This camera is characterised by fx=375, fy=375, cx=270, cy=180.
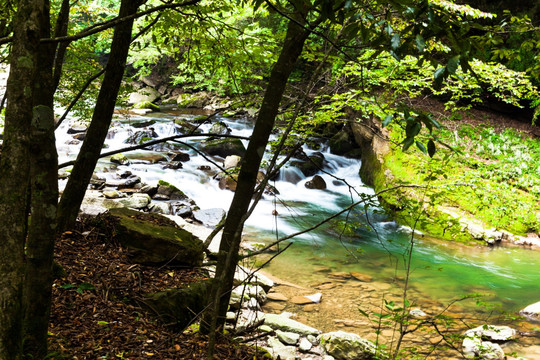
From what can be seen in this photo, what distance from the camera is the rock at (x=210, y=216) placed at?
9.12 metres

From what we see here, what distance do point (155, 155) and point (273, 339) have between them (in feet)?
33.2

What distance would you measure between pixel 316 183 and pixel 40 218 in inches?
456

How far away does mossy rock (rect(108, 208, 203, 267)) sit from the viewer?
14.6ft

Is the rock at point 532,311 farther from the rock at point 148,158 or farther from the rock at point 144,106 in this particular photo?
the rock at point 144,106

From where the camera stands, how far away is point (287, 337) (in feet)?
15.1

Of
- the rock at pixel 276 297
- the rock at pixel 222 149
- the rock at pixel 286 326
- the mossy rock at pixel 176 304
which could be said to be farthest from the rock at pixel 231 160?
the mossy rock at pixel 176 304

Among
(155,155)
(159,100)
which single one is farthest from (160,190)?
(159,100)

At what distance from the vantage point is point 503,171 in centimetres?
1162

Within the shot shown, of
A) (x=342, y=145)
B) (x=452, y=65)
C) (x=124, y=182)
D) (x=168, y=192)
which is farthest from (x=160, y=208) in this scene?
(x=342, y=145)

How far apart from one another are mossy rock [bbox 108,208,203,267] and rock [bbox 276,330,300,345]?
Result: 1.38 meters

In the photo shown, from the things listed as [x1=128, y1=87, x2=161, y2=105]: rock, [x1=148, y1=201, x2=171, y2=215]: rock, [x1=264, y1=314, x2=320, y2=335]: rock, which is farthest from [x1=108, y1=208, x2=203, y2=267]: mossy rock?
[x1=128, y1=87, x2=161, y2=105]: rock

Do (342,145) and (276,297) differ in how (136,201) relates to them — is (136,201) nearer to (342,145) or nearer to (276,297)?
(276,297)

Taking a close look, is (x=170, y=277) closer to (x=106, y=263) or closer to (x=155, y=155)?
(x=106, y=263)

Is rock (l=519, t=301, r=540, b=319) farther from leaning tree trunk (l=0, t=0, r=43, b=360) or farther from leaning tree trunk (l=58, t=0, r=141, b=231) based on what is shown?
leaning tree trunk (l=0, t=0, r=43, b=360)
